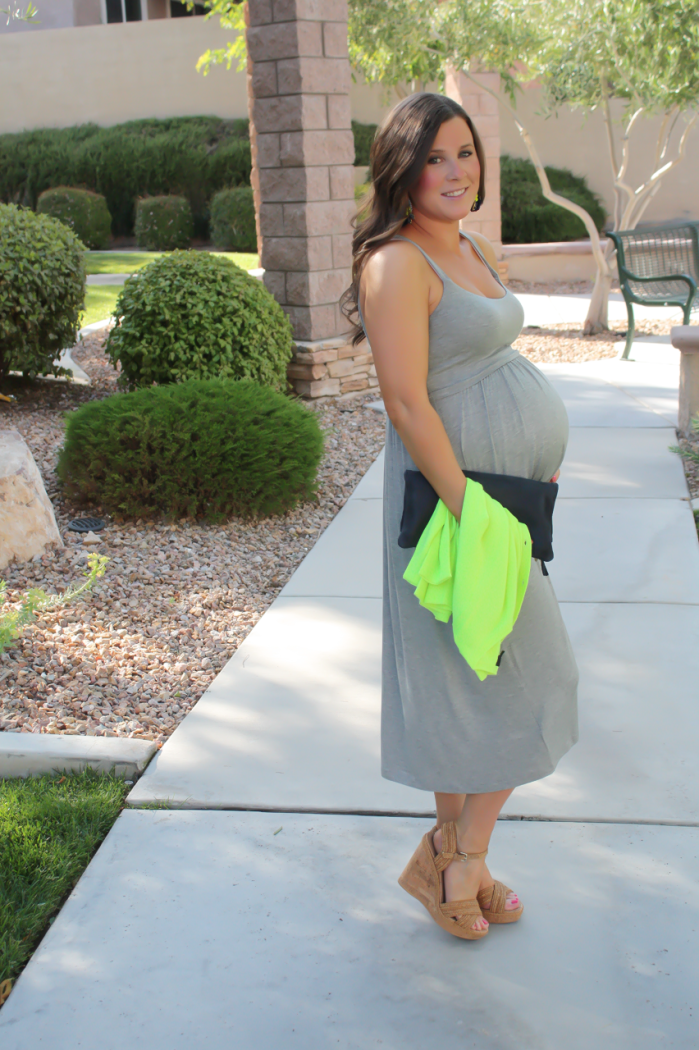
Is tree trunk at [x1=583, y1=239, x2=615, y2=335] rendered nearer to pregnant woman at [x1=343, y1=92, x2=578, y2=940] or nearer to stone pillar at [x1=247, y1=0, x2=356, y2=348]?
stone pillar at [x1=247, y1=0, x2=356, y2=348]

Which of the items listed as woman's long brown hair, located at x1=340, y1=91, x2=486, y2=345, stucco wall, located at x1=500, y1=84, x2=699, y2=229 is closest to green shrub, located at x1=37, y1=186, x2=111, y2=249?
stucco wall, located at x1=500, y1=84, x2=699, y2=229

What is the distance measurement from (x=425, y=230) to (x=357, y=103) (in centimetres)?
1845

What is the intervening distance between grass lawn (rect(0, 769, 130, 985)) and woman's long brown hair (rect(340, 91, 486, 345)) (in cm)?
164

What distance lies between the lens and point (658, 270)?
9336 millimetres

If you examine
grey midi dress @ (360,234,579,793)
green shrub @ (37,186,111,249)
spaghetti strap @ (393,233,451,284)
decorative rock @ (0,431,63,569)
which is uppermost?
green shrub @ (37,186,111,249)

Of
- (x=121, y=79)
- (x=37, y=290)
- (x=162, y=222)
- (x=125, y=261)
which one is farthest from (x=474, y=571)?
(x=121, y=79)

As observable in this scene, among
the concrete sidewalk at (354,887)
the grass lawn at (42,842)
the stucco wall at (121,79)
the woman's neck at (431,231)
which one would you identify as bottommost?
the concrete sidewalk at (354,887)

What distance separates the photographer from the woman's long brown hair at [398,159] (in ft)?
6.03

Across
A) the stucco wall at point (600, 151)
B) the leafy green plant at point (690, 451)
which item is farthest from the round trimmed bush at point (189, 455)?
the stucco wall at point (600, 151)

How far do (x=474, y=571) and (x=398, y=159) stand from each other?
840 mm

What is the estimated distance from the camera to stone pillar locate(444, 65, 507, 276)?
467 inches

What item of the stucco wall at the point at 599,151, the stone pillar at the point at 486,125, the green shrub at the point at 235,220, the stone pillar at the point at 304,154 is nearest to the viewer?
the stone pillar at the point at 304,154

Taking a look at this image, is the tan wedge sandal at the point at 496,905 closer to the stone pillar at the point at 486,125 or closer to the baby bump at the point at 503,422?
the baby bump at the point at 503,422

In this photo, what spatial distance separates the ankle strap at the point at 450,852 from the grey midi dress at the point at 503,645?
19 centimetres
